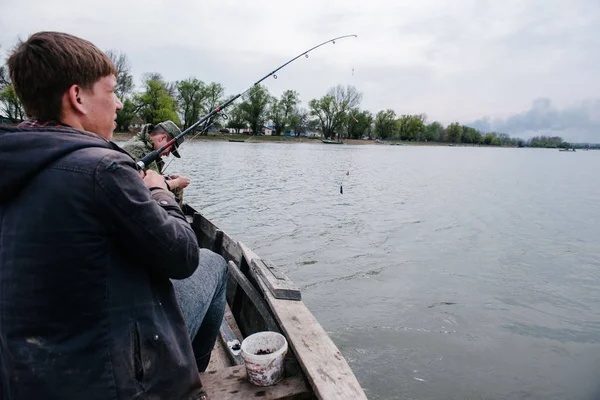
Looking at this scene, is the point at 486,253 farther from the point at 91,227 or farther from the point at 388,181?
the point at 388,181

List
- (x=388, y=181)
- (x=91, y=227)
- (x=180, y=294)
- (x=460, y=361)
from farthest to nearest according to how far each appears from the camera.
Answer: (x=388, y=181) < (x=460, y=361) < (x=180, y=294) < (x=91, y=227)

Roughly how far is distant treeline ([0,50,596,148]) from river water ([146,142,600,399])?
28.4m

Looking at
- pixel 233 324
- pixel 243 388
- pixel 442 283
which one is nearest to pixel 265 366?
pixel 243 388

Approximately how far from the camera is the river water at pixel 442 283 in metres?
5.18

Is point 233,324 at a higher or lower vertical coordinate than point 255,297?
lower

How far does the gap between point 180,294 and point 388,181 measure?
2328 cm

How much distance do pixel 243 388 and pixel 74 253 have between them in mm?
1494

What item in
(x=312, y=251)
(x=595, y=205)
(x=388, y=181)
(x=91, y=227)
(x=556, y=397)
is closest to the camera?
(x=91, y=227)

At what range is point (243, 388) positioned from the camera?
239 centimetres

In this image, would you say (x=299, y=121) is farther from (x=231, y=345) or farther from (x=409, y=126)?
(x=231, y=345)

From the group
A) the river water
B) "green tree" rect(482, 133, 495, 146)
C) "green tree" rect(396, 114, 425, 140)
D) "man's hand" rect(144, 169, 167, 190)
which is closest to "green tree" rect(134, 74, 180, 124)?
the river water

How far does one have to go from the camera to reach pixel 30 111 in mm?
1541

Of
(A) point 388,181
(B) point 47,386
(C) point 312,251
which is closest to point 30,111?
(B) point 47,386

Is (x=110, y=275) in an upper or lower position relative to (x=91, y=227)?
lower
